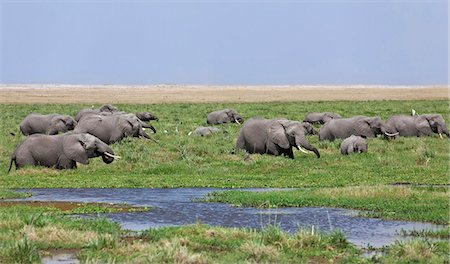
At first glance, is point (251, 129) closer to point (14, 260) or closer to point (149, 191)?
point (149, 191)

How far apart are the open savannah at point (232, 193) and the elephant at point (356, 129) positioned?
0.64 metres

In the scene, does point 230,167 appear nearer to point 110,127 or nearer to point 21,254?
point 110,127

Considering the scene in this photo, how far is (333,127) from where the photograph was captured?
34.2 metres

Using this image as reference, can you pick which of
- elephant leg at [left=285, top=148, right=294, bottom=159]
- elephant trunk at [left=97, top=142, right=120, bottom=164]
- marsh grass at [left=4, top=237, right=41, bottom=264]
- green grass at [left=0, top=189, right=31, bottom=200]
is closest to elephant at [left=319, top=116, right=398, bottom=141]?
elephant leg at [left=285, top=148, right=294, bottom=159]

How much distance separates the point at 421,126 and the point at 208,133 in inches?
375

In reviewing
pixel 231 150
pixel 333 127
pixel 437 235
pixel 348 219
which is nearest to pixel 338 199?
pixel 348 219

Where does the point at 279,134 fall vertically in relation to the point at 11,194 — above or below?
above

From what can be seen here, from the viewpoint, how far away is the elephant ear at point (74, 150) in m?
26.0

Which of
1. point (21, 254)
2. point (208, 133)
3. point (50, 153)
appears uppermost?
point (21, 254)

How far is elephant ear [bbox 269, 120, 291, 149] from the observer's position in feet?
94.0

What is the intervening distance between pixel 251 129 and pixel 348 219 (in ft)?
45.8

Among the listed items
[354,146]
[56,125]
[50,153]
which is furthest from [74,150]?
[56,125]

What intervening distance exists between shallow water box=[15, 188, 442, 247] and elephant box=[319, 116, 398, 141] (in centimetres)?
1393

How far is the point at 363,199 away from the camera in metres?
18.8
